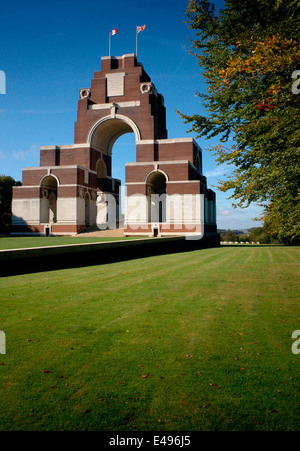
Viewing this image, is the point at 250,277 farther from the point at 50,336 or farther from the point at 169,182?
the point at 169,182

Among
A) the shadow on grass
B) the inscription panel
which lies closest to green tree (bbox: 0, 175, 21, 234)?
the inscription panel

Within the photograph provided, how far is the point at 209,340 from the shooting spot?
4.59 metres

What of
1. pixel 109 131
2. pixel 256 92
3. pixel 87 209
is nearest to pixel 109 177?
pixel 109 131

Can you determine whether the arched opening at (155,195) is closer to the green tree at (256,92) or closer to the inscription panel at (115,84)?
the inscription panel at (115,84)

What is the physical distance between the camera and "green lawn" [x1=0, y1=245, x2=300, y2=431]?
2859 millimetres

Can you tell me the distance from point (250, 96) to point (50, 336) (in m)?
9.85

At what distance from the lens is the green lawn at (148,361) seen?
9.38ft

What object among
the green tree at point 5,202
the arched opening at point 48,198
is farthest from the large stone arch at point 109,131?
the green tree at point 5,202

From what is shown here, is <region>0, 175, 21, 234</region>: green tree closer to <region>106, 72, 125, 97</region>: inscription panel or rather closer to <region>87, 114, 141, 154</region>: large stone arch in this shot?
<region>87, 114, 141, 154</region>: large stone arch

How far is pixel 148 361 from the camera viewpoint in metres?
3.89

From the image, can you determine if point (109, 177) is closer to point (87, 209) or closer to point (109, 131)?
point (109, 131)

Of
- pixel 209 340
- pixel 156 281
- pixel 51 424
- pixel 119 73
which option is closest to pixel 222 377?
pixel 209 340

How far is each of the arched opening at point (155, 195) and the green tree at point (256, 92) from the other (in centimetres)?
2827

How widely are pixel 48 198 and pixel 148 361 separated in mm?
44344
